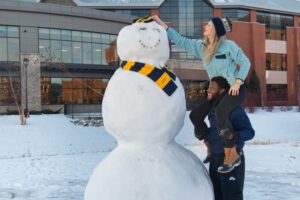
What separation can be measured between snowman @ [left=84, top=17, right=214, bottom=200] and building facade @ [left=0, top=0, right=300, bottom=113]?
21.5 m

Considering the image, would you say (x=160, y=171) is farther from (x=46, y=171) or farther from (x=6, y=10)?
(x=6, y=10)

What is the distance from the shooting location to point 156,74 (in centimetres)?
271

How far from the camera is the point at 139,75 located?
267 cm

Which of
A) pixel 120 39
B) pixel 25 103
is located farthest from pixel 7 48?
pixel 120 39

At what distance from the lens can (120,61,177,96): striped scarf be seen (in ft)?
8.80

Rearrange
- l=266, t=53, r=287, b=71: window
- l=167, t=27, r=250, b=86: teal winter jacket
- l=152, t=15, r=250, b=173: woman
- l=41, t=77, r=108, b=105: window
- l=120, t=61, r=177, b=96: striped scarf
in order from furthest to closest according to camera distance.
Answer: l=266, t=53, r=287, b=71: window
l=41, t=77, r=108, b=105: window
l=167, t=27, r=250, b=86: teal winter jacket
l=152, t=15, r=250, b=173: woman
l=120, t=61, r=177, b=96: striped scarf

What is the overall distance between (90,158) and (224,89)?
9.34 metres

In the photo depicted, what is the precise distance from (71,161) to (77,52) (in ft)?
75.6

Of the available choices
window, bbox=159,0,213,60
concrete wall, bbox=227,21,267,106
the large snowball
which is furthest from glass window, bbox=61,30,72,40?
the large snowball

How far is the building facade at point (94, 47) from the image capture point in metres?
30.5

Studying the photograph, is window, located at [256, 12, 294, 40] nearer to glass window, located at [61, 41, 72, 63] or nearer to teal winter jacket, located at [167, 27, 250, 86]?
glass window, located at [61, 41, 72, 63]

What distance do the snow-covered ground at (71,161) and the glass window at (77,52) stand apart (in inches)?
467

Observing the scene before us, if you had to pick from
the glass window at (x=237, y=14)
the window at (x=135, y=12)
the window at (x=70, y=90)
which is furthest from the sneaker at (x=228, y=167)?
the glass window at (x=237, y=14)

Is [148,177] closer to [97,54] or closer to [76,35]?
[76,35]
